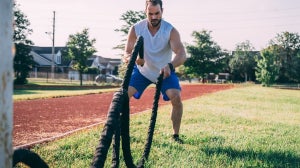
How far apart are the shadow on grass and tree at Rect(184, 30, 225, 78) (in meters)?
69.4

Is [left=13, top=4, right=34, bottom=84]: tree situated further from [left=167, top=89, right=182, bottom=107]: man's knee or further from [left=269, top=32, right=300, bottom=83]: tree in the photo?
[left=269, top=32, right=300, bottom=83]: tree

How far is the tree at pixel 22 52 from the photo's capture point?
3943cm

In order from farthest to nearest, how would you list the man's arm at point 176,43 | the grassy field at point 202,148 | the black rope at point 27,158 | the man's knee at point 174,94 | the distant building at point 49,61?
1. the distant building at point 49,61
2. the man's knee at point 174,94
3. the man's arm at point 176,43
4. the grassy field at point 202,148
5. the black rope at point 27,158

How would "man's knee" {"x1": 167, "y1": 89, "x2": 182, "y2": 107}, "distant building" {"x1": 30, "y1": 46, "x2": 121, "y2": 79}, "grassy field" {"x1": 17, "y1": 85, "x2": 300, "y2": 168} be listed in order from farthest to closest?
1. "distant building" {"x1": 30, "y1": 46, "x2": 121, "y2": 79}
2. "man's knee" {"x1": 167, "y1": 89, "x2": 182, "y2": 107}
3. "grassy field" {"x1": 17, "y1": 85, "x2": 300, "y2": 168}

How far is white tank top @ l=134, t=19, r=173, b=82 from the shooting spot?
472 cm

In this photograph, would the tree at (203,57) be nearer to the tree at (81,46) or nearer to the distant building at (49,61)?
the distant building at (49,61)

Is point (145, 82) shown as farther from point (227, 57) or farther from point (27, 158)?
point (227, 57)

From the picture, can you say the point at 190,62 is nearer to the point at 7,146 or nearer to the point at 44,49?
the point at 44,49

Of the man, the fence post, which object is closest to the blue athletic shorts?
the man

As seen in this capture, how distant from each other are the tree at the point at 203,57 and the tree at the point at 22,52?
39492 mm

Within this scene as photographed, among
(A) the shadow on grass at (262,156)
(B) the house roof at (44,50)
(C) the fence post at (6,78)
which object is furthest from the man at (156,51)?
(B) the house roof at (44,50)

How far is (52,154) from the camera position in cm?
408

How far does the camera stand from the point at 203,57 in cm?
7638

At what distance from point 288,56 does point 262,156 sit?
287ft
